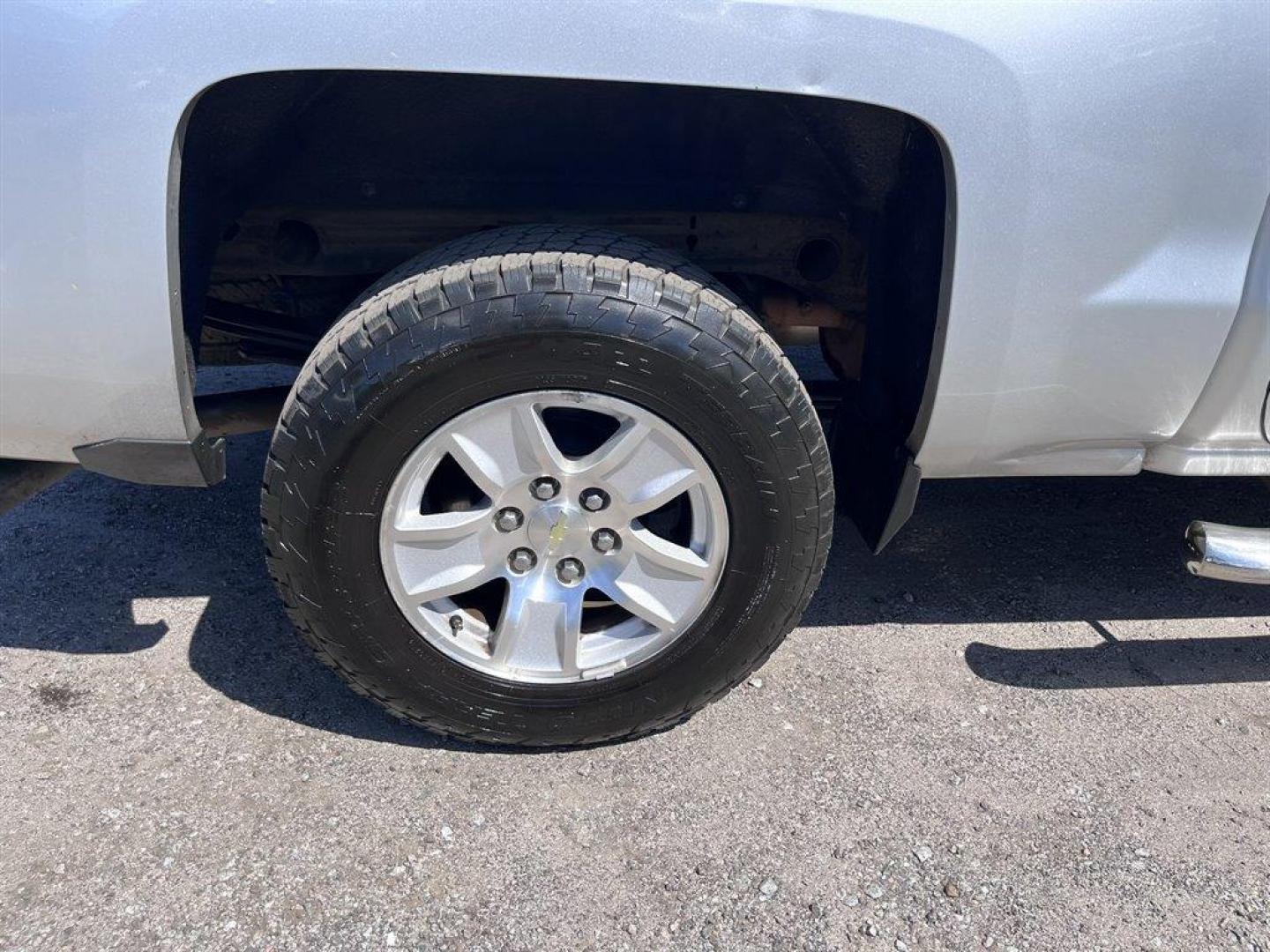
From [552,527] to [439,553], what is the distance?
235mm

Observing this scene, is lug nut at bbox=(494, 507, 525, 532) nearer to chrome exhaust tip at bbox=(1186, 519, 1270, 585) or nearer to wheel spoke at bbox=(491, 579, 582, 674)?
wheel spoke at bbox=(491, 579, 582, 674)

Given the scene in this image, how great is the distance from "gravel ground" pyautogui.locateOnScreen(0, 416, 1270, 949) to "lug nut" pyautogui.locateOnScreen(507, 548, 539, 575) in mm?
422

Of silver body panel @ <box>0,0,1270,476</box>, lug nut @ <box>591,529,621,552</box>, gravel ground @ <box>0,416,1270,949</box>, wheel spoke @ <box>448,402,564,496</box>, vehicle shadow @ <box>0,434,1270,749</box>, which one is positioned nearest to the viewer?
silver body panel @ <box>0,0,1270,476</box>

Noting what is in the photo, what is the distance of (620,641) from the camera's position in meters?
2.20

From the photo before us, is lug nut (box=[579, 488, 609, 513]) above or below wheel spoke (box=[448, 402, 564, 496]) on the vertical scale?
below

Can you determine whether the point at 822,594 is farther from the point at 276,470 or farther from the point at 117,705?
the point at 117,705

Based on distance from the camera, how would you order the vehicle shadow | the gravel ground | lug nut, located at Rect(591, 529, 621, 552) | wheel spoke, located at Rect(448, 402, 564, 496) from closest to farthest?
the gravel ground → wheel spoke, located at Rect(448, 402, 564, 496) → lug nut, located at Rect(591, 529, 621, 552) → the vehicle shadow

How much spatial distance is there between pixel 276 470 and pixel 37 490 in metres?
0.70

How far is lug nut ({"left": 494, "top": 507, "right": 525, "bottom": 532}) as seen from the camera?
2.08 meters

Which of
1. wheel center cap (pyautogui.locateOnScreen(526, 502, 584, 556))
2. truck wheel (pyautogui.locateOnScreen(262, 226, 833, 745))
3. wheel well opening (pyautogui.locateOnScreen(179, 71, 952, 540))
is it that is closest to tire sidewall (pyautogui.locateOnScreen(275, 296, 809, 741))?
truck wheel (pyautogui.locateOnScreen(262, 226, 833, 745))

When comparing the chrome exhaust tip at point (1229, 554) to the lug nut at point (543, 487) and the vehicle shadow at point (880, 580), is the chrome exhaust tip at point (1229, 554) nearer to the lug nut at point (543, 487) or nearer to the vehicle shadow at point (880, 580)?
the vehicle shadow at point (880, 580)

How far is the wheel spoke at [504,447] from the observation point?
1.99 m

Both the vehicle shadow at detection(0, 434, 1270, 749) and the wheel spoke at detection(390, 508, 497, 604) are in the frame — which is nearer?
the wheel spoke at detection(390, 508, 497, 604)

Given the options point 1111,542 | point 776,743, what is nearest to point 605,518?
point 776,743
